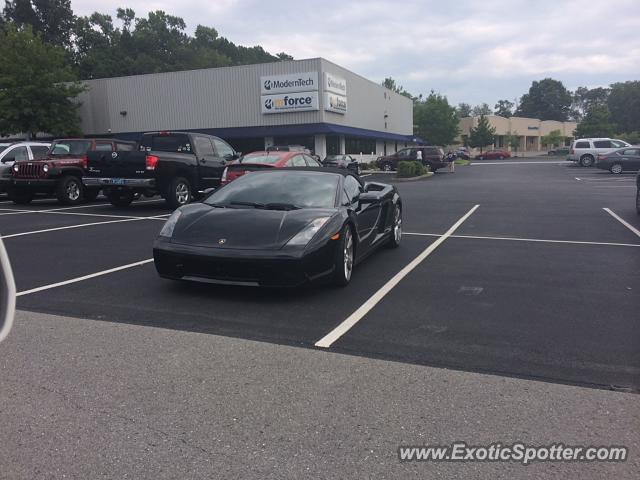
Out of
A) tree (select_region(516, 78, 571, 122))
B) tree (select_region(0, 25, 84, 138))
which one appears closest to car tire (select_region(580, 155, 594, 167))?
tree (select_region(0, 25, 84, 138))

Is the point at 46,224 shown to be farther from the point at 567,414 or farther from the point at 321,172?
the point at 567,414

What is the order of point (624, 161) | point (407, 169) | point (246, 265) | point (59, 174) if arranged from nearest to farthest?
point (246, 265) → point (59, 174) → point (407, 169) → point (624, 161)

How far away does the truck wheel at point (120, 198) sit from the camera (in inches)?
594

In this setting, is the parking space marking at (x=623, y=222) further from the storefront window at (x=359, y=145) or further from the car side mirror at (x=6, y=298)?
the storefront window at (x=359, y=145)

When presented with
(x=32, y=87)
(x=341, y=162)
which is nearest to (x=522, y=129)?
(x=341, y=162)

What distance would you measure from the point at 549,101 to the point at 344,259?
165294mm

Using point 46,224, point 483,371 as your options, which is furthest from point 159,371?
point 46,224

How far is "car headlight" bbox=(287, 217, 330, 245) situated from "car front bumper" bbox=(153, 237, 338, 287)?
15 cm

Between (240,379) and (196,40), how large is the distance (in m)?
102

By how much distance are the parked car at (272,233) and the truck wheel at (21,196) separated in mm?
11329

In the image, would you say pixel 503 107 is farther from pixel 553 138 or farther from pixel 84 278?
pixel 84 278

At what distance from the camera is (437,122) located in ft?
255

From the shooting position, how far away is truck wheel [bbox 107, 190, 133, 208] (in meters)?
15.1

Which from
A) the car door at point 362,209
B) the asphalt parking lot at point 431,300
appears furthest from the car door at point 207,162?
the car door at point 362,209
